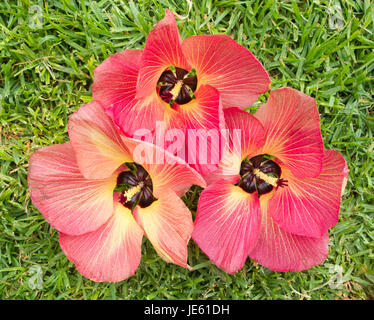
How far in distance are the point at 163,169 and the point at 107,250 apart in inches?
12.1

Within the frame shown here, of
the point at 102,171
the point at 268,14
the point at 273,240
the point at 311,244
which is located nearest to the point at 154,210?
the point at 102,171

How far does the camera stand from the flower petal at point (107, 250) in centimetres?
108

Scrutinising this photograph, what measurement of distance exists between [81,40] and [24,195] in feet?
1.93

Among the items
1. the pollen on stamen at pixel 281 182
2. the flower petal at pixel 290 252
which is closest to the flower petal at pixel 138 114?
the pollen on stamen at pixel 281 182

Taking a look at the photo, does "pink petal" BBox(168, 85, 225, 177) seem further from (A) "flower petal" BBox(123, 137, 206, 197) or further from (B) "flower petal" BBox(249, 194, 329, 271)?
(B) "flower petal" BBox(249, 194, 329, 271)

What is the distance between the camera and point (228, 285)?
132cm

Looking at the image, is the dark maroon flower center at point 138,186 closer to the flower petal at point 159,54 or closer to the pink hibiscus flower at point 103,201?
the pink hibiscus flower at point 103,201

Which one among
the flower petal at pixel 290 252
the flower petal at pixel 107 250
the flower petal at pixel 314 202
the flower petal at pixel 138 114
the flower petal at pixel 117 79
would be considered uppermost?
the flower petal at pixel 117 79

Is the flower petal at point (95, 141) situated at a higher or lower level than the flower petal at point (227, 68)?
lower

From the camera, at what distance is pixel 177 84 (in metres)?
1.08

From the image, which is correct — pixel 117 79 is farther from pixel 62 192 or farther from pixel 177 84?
pixel 62 192

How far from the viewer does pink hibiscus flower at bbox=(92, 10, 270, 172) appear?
941 mm

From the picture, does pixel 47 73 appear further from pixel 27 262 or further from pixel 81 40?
pixel 27 262

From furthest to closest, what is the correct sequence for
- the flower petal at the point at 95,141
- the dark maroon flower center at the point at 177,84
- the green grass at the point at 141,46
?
the green grass at the point at 141,46
the dark maroon flower center at the point at 177,84
the flower petal at the point at 95,141
